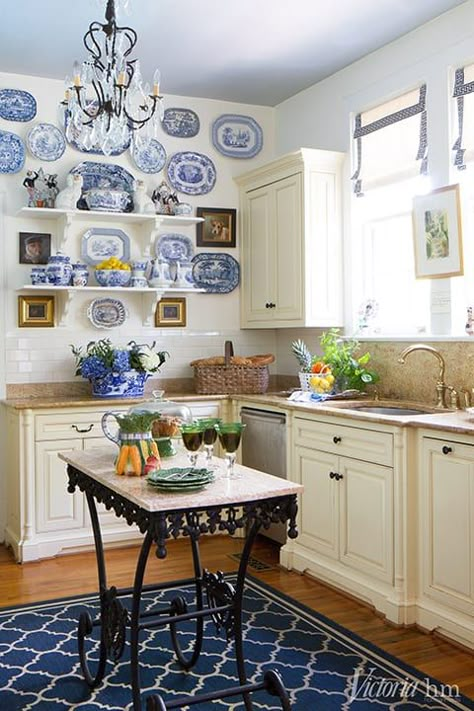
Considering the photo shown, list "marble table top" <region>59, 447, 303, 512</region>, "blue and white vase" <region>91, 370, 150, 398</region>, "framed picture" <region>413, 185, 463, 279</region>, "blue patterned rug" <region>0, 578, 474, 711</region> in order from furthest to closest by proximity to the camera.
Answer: "blue and white vase" <region>91, 370, 150, 398</region>
"framed picture" <region>413, 185, 463, 279</region>
"blue patterned rug" <region>0, 578, 474, 711</region>
"marble table top" <region>59, 447, 303, 512</region>

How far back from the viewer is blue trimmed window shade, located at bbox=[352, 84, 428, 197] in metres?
4.29

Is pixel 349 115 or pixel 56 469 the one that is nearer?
pixel 56 469

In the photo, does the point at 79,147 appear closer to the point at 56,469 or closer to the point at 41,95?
the point at 41,95

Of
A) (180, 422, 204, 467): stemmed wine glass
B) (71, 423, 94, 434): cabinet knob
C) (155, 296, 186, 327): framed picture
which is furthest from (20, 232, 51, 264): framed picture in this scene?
(180, 422, 204, 467): stemmed wine glass

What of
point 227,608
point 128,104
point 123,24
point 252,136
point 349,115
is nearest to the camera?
point 227,608

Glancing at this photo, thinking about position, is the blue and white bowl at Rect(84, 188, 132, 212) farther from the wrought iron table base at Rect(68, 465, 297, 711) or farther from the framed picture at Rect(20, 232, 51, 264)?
the wrought iron table base at Rect(68, 465, 297, 711)

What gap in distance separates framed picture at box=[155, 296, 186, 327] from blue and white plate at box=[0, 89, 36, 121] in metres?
1.52

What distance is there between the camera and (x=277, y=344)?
5832mm

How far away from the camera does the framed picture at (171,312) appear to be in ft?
17.8

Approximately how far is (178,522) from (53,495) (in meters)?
2.58

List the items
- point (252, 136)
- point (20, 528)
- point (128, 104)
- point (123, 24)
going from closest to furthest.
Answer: point (128, 104)
point (123, 24)
point (20, 528)
point (252, 136)

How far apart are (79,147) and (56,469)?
2158 mm

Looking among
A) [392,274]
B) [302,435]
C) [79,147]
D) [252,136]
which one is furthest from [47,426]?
[252,136]

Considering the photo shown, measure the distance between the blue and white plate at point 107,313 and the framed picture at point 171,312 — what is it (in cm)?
26
